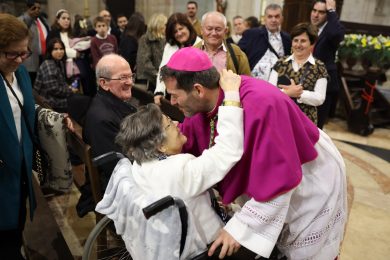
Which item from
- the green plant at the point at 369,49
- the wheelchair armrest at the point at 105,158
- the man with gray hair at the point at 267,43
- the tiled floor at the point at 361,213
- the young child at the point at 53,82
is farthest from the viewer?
the green plant at the point at 369,49

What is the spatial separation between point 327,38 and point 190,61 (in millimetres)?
3315

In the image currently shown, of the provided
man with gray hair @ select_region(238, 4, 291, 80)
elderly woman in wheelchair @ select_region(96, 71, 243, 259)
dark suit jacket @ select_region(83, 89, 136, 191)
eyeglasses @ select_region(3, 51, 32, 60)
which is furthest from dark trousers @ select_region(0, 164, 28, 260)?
man with gray hair @ select_region(238, 4, 291, 80)

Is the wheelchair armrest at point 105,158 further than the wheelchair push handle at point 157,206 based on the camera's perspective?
Yes

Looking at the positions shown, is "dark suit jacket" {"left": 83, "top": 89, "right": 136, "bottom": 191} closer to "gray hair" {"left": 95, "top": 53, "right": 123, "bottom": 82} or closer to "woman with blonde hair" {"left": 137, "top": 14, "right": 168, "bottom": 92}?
"gray hair" {"left": 95, "top": 53, "right": 123, "bottom": 82}

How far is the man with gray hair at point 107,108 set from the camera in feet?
7.97

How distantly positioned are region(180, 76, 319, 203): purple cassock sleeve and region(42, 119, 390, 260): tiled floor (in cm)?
185

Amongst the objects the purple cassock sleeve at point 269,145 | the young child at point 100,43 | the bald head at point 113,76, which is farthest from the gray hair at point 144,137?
the young child at point 100,43

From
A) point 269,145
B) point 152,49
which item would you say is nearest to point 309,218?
point 269,145

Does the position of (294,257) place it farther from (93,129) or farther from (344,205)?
(93,129)

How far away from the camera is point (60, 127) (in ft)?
8.50

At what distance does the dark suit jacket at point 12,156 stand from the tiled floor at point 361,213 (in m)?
0.90

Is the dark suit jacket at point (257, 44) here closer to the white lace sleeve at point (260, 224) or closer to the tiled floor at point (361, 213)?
the tiled floor at point (361, 213)

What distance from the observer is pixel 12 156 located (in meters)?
2.22

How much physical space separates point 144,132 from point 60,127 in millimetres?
1096
